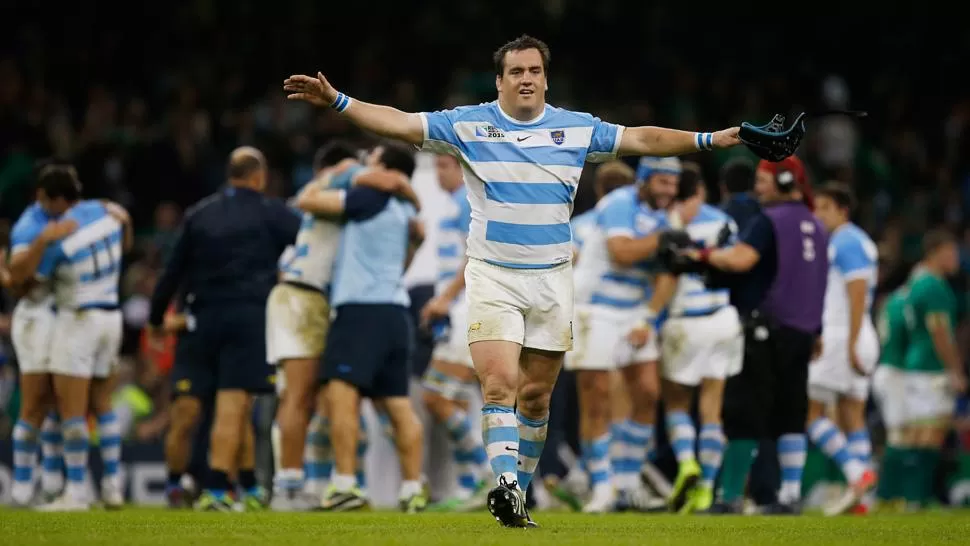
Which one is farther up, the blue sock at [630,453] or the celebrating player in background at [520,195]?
the celebrating player in background at [520,195]

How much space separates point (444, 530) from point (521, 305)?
1247 mm

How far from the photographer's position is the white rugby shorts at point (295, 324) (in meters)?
12.5

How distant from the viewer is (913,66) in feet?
84.7

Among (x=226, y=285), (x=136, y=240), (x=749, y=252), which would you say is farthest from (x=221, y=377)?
(x=136, y=240)

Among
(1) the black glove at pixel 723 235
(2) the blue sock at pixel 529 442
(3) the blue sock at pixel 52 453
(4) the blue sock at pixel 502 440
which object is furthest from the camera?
(3) the blue sock at pixel 52 453

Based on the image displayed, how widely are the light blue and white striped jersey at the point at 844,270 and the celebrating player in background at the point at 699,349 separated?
1160 millimetres

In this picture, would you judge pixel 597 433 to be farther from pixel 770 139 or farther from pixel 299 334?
pixel 770 139

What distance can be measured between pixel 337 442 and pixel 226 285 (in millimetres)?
1710

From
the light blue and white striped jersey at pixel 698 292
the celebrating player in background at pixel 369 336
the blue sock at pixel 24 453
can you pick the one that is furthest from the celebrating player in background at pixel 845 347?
the blue sock at pixel 24 453

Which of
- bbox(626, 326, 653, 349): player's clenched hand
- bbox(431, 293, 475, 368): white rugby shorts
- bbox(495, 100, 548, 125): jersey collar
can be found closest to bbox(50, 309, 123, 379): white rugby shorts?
bbox(431, 293, 475, 368): white rugby shorts

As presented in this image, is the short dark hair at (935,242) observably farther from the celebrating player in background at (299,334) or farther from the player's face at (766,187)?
the celebrating player in background at (299,334)

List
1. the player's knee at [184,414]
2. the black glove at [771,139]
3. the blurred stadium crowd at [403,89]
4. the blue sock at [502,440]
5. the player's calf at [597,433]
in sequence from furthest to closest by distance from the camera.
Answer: the blurred stadium crowd at [403,89]
the player's knee at [184,414]
the player's calf at [597,433]
the black glove at [771,139]
the blue sock at [502,440]

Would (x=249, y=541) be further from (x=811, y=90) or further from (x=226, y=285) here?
(x=811, y=90)

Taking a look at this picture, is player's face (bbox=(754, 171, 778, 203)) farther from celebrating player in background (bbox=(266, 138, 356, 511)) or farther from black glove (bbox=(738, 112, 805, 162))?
black glove (bbox=(738, 112, 805, 162))
